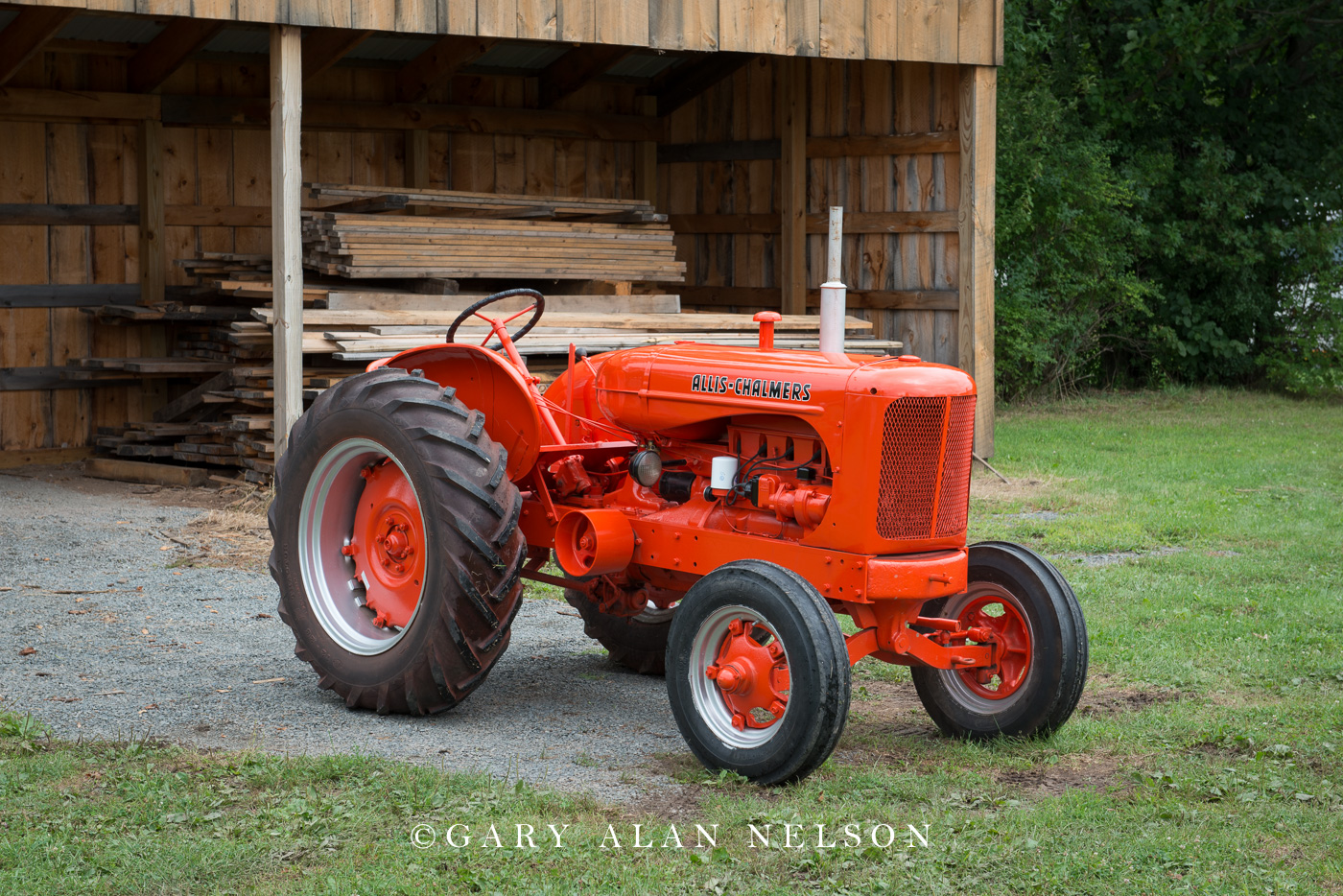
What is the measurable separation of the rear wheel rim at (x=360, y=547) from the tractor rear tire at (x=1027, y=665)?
6.23 feet

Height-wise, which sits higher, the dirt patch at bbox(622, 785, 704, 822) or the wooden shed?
the wooden shed

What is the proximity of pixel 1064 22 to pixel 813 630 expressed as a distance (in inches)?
636

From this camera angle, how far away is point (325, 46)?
35.3 feet

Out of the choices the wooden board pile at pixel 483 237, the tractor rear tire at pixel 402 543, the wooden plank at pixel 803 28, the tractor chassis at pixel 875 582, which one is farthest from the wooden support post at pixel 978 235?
the tractor rear tire at pixel 402 543

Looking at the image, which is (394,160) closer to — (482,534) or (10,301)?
(10,301)

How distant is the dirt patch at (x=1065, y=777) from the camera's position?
4504 mm

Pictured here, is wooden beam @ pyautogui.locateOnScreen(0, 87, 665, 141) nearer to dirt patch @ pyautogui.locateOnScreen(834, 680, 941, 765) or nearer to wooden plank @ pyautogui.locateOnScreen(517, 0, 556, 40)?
wooden plank @ pyautogui.locateOnScreen(517, 0, 556, 40)

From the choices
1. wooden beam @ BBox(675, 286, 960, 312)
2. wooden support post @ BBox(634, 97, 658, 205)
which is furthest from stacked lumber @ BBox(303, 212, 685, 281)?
wooden support post @ BBox(634, 97, 658, 205)

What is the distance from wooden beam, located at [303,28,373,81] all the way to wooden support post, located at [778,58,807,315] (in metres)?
4.06

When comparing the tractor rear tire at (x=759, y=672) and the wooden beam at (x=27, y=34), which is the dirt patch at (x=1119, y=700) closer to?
the tractor rear tire at (x=759, y=672)

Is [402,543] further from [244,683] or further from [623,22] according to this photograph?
[623,22]

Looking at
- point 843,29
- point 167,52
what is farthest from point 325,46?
point 843,29

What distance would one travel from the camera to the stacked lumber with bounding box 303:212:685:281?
409 inches

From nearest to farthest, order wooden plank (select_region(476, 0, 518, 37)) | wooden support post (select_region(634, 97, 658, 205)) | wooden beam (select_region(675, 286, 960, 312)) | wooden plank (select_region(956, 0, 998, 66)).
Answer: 1. wooden plank (select_region(476, 0, 518, 37))
2. wooden plank (select_region(956, 0, 998, 66))
3. wooden beam (select_region(675, 286, 960, 312))
4. wooden support post (select_region(634, 97, 658, 205))
